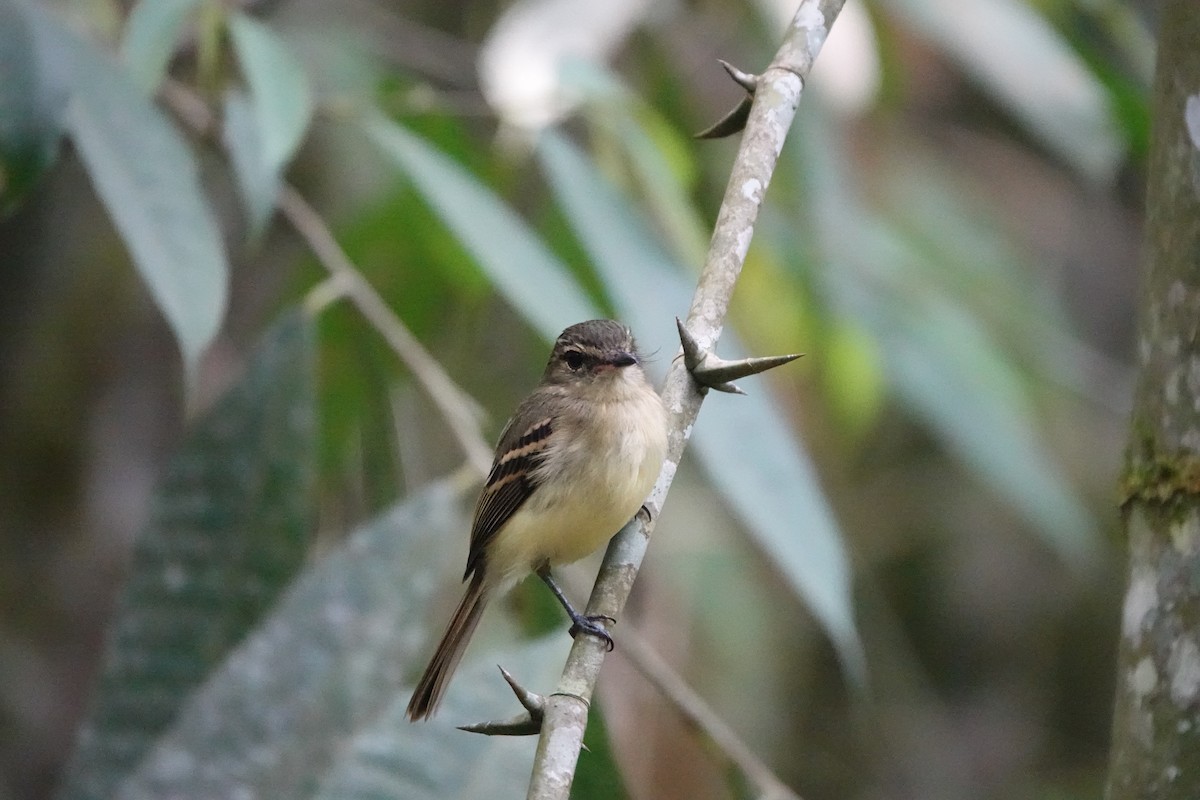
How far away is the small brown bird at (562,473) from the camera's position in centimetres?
289

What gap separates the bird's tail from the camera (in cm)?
292

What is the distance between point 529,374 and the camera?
15.7 ft

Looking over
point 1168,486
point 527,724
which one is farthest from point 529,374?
point 1168,486

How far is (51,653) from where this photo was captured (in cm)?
499

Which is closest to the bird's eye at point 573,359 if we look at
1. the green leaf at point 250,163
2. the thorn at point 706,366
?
the green leaf at point 250,163

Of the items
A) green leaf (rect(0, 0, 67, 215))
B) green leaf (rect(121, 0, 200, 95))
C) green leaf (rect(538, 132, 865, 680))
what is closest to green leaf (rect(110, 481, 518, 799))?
green leaf (rect(538, 132, 865, 680))

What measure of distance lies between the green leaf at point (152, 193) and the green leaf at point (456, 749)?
0.77 m

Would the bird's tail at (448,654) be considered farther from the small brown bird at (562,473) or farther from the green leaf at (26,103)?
the green leaf at (26,103)

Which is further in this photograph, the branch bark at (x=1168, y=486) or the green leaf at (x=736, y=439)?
the green leaf at (x=736, y=439)

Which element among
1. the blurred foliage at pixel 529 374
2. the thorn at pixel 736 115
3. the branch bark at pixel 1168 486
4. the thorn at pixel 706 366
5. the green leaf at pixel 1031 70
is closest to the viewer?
the branch bark at pixel 1168 486

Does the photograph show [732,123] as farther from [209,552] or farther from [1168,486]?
[209,552]

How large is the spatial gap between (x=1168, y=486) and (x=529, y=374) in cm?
319

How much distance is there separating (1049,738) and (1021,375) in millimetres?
2549

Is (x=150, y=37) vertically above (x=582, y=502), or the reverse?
(x=150, y=37)
